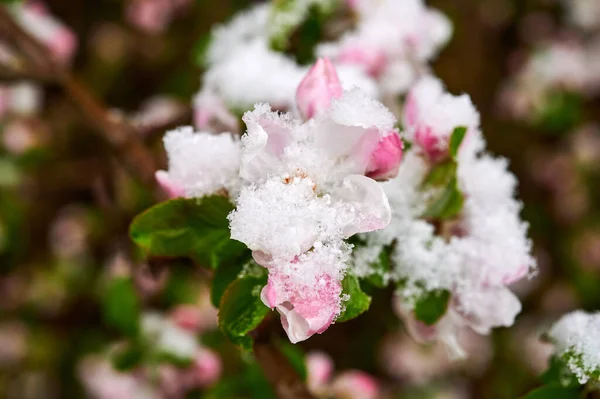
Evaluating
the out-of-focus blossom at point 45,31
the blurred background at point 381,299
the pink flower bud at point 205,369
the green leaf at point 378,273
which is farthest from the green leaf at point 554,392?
the blurred background at point 381,299

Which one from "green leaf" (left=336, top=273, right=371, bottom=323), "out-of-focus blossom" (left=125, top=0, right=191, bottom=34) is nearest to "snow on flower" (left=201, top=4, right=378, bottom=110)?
"green leaf" (left=336, top=273, right=371, bottom=323)

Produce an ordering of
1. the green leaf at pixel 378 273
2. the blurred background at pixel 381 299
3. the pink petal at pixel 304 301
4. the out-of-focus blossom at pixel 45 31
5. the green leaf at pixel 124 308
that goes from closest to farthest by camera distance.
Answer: the pink petal at pixel 304 301 < the green leaf at pixel 378 273 < the green leaf at pixel 124 308 < the out-of-focus blossom at pixel 45 31 < the blurred background at pixel 381 299

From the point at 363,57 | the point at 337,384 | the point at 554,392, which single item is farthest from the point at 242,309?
the point at 337,384

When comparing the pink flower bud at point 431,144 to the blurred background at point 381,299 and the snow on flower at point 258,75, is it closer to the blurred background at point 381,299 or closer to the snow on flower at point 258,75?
the snow on flower at point 258,75

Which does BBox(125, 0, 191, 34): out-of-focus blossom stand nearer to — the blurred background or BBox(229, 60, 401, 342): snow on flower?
the blurred background

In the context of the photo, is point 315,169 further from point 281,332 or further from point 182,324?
point 182,324

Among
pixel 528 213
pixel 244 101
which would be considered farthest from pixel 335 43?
pixel 528 213

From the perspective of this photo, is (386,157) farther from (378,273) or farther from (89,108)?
(89,108)
